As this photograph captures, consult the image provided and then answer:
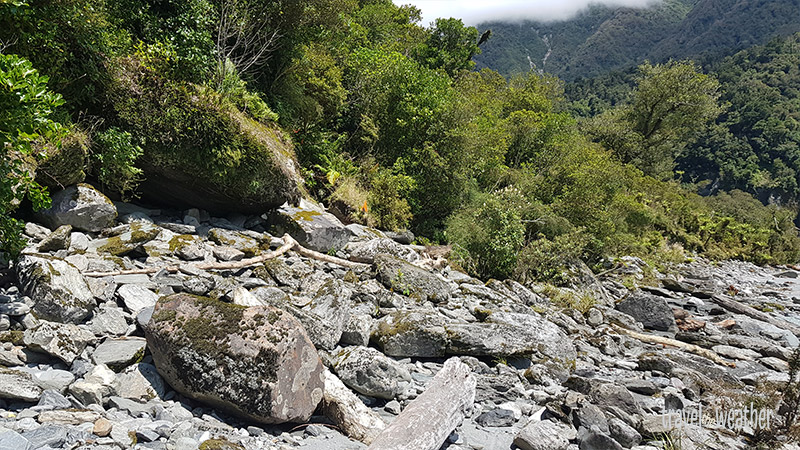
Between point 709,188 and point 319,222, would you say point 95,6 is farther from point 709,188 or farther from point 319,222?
point 709,188

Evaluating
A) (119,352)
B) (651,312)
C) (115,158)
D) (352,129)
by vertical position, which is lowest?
(119,352)

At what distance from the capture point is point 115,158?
7215mm

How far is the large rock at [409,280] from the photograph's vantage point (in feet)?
27.6

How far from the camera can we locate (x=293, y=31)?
41.1 ft

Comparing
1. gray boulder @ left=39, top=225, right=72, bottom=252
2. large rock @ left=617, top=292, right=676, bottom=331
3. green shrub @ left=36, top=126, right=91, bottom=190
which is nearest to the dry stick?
large rock @ left=617, top=292, right=676, bottom=331

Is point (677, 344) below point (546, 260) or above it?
below

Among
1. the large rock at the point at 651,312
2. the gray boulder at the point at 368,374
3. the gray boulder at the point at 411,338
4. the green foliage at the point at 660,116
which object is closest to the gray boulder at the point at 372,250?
the gray boulder at the point at 411,338

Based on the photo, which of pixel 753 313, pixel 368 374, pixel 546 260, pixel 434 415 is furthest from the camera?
pixel 753 313

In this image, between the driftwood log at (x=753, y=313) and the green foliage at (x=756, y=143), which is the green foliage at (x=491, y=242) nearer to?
the driftwood log at (x=753, y=313)

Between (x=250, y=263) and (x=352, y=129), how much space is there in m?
10.7

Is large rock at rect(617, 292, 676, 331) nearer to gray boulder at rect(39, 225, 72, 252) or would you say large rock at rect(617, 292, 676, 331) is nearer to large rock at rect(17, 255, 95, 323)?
large rock at rect(17, 255, 95, 323)

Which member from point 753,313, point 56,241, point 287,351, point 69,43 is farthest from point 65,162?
point 753,313

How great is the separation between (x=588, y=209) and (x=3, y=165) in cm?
1715

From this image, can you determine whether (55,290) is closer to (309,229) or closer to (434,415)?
(434,415)
